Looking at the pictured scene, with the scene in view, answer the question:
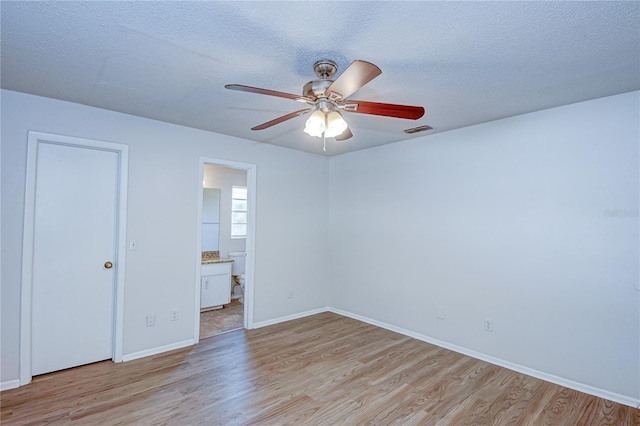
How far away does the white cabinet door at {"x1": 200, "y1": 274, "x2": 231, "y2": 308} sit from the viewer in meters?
4.86

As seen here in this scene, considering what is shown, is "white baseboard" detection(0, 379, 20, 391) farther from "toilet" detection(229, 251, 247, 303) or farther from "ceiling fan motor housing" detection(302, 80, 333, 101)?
"ceiling fan motor housing" detection(302, 80, 333, 101)

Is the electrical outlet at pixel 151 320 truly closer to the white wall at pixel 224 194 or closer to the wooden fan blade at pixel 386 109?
the white wall at pixel 224 194

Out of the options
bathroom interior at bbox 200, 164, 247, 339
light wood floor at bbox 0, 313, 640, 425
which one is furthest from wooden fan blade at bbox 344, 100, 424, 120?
bathroom interior at bbox 200, 164, 247, 339

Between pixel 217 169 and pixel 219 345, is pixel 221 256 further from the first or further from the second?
pixel 219 345

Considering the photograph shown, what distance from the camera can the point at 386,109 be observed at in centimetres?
191

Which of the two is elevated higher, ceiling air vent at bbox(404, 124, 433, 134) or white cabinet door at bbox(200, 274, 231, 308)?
ceiling air vent at bbox(404, 124, 433, 134)

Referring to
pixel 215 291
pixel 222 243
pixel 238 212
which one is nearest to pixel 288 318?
pixel 215 291

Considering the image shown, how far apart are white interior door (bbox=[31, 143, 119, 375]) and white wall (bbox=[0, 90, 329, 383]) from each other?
0.16 metres

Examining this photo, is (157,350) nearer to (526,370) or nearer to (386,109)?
(386,109)

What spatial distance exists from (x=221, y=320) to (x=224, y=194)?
2321mm

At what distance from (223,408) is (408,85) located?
9.21 feet

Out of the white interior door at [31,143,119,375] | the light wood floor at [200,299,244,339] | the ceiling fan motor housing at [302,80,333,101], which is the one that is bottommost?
the light wood floor at [200,299,244,339]

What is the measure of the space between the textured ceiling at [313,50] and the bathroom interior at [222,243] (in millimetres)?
2650

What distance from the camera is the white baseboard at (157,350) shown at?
316 cm
